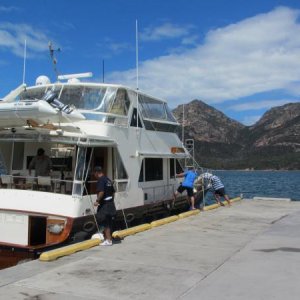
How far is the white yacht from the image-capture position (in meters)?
9.94

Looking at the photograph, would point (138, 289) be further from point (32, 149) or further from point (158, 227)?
point (32, 149)

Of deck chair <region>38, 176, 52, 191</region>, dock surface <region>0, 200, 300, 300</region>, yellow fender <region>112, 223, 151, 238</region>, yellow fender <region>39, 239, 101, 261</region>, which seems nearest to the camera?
dock surface <region>0, 200, 300, 300</region>

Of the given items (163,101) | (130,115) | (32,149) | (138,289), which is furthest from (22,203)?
(163,101)

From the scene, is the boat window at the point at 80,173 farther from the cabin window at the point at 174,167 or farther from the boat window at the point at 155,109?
the cabin window at the point at 174,167

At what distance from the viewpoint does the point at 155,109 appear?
14.5 m

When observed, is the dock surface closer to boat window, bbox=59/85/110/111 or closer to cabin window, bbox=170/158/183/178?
boat window, bbox=59/85/110/111

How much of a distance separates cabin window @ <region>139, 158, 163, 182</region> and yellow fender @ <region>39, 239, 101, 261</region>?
164 inches

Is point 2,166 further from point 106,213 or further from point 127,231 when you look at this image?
point 106,213

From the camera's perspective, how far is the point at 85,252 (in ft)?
27.4

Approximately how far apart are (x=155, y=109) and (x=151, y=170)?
201 centimetres

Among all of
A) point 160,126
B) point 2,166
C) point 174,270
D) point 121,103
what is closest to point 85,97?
point 121,103

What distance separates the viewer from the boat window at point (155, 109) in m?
13.6

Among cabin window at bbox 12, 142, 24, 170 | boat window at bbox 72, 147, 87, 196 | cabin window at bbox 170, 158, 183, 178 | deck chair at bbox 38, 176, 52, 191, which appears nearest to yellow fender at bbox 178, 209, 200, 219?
cabin window at bbox 170, 158, 183, 178

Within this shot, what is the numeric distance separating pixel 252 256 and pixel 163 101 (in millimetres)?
8135
